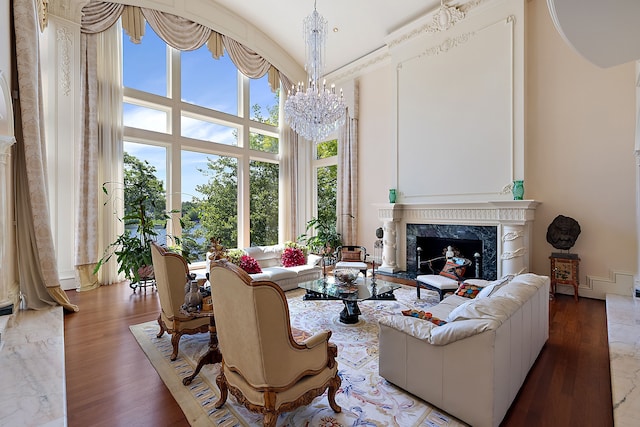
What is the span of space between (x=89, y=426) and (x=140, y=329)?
157cm

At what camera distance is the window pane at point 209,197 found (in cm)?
621

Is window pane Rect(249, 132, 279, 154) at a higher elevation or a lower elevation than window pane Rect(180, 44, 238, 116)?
lower

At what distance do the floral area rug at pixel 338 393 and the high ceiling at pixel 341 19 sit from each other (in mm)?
5868

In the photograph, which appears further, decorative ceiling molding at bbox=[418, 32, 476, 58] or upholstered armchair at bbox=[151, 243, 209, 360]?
decorative ceiling molding at bbox=[418, 32, 476, 58]

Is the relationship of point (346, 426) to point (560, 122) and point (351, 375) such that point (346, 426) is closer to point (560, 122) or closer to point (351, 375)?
point (351, 375)

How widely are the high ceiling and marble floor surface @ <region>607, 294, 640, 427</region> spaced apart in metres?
5.47

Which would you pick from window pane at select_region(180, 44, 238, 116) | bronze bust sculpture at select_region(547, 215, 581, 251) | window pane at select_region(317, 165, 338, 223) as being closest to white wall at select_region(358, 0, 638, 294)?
bronze bust sculpture at select_region(547, 215, 581, 251)

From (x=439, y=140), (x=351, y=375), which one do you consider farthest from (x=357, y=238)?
(x=351, y=375)

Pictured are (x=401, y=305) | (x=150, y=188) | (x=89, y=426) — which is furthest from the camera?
(x=150, y=188)

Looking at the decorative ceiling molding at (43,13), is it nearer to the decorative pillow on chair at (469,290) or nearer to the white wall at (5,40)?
the white wall at (5,40)

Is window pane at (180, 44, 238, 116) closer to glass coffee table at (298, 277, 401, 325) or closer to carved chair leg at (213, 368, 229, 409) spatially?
glass coffee table at (298, 277, 401, 325)

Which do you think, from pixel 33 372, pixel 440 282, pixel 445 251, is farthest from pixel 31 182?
pixel 445 251

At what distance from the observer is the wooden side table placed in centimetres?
425

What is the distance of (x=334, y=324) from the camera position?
3457 millimetres
